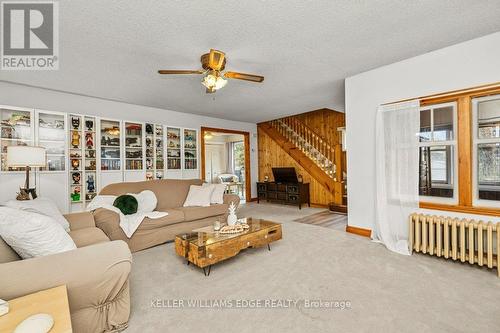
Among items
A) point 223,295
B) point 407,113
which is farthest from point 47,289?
point 407,113

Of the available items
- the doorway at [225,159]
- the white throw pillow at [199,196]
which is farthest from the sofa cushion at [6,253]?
the doorway at [225,159]

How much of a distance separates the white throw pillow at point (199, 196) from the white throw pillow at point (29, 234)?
8.36 feet

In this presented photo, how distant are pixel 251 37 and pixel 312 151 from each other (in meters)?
4.71

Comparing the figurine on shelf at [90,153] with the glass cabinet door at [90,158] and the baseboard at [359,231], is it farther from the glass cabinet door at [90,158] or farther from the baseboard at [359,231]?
the baseboard at [359,231]

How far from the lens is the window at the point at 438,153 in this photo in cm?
297

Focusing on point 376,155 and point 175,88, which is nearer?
point 376,155

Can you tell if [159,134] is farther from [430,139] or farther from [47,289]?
[430,139]

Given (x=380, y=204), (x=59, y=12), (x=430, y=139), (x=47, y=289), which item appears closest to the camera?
(x=47, y=289)

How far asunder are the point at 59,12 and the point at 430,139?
14.6ft

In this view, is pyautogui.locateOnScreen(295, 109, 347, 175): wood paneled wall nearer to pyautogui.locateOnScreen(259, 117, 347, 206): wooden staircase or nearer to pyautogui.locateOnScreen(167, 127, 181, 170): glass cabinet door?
pyautogui.locateOnScreen(259, 117, 347, 206): wooden staircase

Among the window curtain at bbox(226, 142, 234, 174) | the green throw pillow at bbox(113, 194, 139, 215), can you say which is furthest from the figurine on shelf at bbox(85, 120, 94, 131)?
the window curtain at bbox(226, 142, 234, 174)

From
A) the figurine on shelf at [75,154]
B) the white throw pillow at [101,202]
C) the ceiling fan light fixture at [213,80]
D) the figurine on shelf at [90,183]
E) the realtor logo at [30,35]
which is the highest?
the realtor logo at [30,35]

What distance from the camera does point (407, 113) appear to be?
3.14 metres

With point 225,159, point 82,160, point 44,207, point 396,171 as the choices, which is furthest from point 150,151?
point 396,171
